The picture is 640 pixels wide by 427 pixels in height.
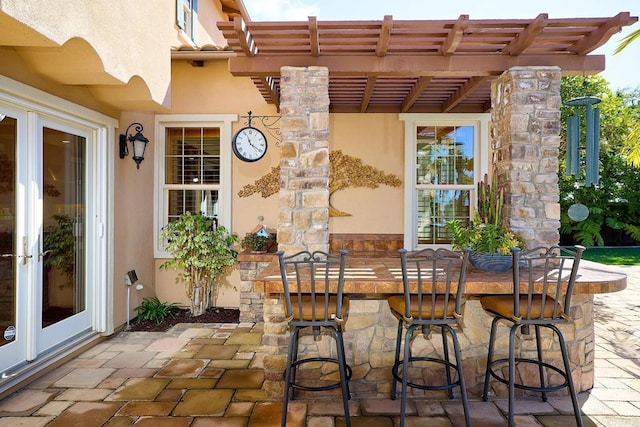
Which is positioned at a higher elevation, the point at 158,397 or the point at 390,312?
the point at 390,312

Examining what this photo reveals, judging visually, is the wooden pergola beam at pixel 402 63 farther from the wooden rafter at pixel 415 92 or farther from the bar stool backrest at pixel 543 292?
the bar stool backrest at pixel 543 292

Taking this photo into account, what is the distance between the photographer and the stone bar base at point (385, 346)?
9.92 feet

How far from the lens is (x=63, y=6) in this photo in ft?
8.48

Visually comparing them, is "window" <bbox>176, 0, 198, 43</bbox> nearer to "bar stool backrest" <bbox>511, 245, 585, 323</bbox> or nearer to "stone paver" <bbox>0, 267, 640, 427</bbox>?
"stone paver" <bbox>0, 267, 640, 427</bbox>

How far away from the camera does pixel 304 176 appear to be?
11.5 feet

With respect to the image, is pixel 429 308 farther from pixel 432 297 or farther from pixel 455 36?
pixel 455 36

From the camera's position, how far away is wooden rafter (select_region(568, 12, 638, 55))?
3107mm

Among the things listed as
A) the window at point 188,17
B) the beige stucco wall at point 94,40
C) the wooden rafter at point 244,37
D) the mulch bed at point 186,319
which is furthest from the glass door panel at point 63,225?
the window at point 188,17

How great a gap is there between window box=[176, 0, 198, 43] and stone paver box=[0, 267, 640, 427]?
181 inches

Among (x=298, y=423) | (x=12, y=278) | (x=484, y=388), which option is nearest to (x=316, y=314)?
(x=298, y=423)

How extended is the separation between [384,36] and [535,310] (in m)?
2.35

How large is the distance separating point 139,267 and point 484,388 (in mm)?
4126

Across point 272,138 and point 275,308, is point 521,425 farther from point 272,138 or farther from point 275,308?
point 272,138

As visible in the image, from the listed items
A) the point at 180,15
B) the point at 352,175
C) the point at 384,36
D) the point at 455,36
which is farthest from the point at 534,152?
the point at 180,15
